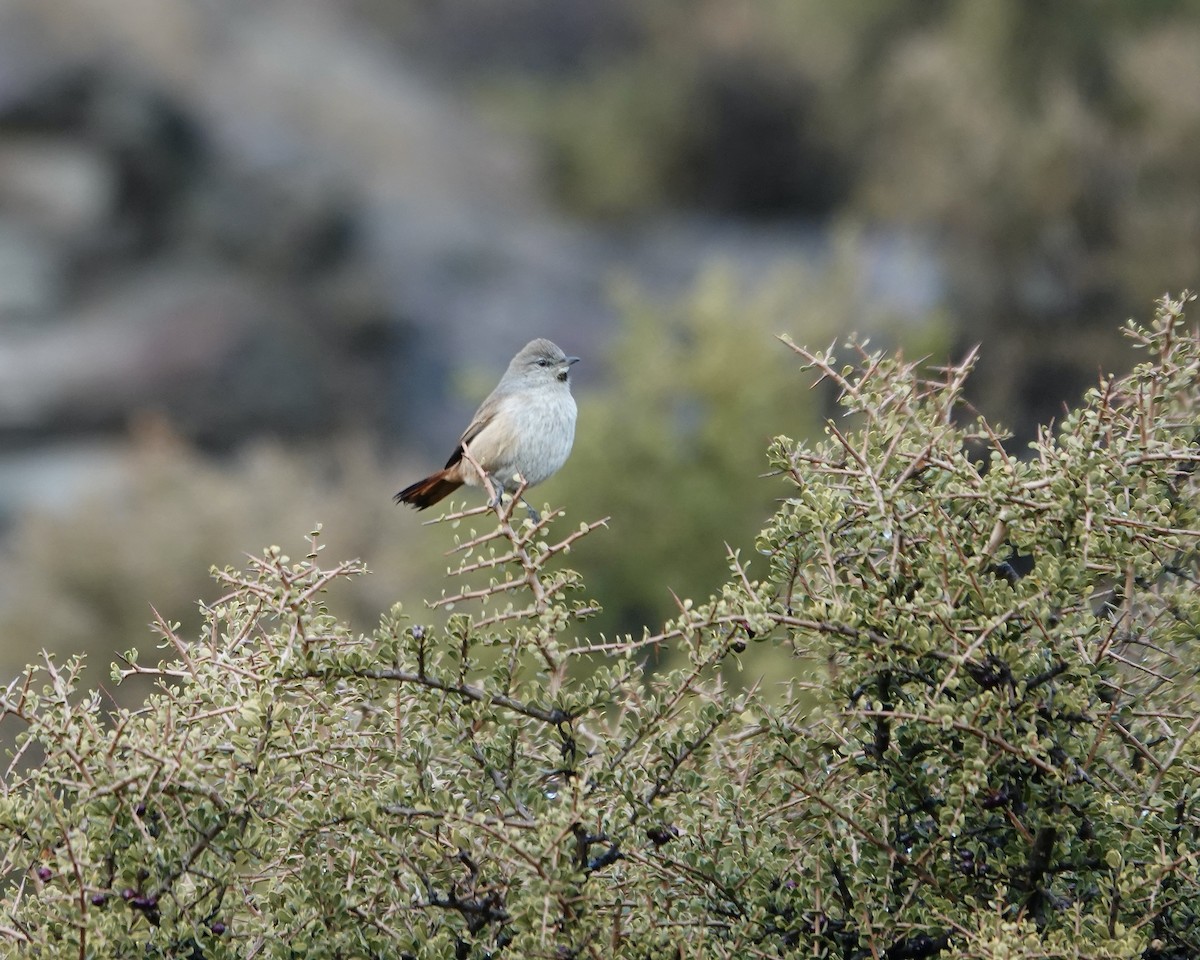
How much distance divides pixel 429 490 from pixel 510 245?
83.7 ft

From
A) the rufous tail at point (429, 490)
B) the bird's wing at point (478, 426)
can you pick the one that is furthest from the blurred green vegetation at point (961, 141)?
the rufous tail at point (429, 490)

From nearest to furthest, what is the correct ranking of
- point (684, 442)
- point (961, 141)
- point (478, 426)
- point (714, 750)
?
point (714, 750) → point (478, 426) → point (684, 442) → point (961, 141)

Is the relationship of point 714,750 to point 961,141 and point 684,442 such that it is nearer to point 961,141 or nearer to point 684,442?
point 684,442

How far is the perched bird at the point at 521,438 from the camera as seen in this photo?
567cm

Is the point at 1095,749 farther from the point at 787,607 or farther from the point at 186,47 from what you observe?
the point at 186,47

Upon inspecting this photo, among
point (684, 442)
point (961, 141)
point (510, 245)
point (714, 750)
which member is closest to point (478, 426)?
point (714, 750)

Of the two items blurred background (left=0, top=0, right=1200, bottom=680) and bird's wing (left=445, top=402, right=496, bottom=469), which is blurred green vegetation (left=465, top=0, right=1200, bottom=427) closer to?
blurred background (left=0, top=0, right=1200, bottom=680)

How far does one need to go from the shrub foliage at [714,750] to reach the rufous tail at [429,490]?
6.51 ft

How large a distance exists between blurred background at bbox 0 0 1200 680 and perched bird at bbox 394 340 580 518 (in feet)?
27.0

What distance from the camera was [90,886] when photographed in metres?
3.22

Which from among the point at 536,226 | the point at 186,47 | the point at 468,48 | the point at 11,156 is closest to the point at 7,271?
the point at 11,156

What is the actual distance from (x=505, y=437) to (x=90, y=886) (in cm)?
281

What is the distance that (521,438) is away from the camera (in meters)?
5.69

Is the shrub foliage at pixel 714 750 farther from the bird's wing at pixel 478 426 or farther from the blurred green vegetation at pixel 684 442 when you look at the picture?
the blurred green vegetation at pixel 684 442
